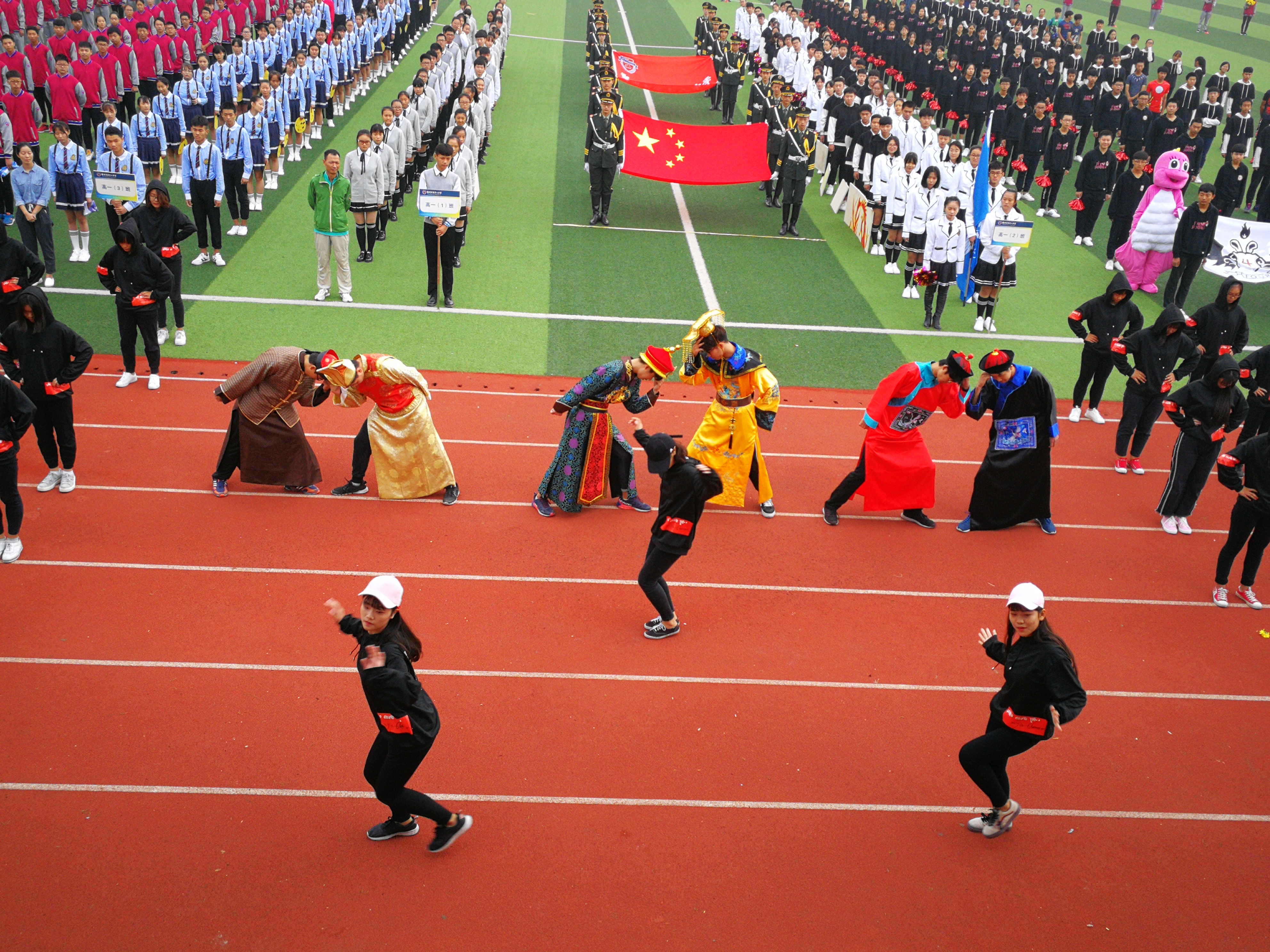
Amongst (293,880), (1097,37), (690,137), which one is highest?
(1097,37)

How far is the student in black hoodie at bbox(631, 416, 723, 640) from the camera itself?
6.62 m

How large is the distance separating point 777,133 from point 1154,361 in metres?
9.86

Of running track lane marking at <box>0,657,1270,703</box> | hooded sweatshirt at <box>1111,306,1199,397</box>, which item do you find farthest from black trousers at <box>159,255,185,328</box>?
hooded sweatshirt at <box>1111,306,1199,397</box>

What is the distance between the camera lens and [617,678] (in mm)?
6941

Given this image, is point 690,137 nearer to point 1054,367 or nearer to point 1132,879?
point 1054,367

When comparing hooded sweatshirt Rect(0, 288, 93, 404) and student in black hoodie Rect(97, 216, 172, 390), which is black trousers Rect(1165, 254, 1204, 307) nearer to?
student in black hoodie Rect(97, 216, 172, 390)

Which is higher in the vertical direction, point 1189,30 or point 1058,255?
point 1189,30

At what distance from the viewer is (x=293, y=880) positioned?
17.1 feet

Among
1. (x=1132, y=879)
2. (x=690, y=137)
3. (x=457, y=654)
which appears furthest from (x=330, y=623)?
(x=690, y=137)

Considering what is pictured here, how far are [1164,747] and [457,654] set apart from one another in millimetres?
4735

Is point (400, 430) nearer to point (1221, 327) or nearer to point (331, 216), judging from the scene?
point (331, 216)

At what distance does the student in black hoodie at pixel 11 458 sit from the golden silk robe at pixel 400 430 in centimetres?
226

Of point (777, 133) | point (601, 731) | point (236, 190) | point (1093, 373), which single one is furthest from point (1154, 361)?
point (236, 190)

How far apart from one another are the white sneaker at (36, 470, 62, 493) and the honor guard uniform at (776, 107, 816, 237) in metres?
12.3
